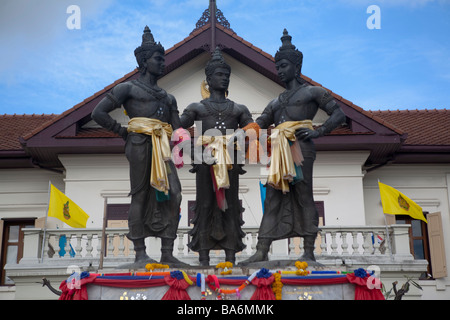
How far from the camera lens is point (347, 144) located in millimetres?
17547

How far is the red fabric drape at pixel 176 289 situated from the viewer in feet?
20.8

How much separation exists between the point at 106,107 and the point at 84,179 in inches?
408

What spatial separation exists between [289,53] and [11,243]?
12821 millimetres

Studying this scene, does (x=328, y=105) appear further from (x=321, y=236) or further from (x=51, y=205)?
(x=51, y=205)

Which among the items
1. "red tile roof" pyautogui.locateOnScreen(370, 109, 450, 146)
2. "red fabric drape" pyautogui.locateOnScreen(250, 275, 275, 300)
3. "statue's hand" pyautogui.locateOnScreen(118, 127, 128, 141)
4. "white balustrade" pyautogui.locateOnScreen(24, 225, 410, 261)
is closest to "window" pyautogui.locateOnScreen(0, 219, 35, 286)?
"white balustrade" pyautogui.locateOnScreen(24, 225, 410, 261)

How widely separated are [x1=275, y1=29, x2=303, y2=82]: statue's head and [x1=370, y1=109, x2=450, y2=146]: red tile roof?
10805mm

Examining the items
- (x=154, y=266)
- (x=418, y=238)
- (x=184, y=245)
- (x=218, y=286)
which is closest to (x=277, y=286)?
(x=218, y=286)

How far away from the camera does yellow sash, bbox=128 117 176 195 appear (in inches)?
306

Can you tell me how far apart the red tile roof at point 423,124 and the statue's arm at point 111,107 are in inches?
481

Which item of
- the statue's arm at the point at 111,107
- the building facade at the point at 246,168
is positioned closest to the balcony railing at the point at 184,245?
the building facade at the point at 246,168

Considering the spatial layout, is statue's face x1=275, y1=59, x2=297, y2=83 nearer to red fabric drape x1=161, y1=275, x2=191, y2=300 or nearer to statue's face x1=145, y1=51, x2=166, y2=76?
statue's face x1=145, y1=51, x2=166, y2=76

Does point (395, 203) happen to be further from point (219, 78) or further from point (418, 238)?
point (219, 78)

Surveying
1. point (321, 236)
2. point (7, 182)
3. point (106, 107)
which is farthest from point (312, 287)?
point (7, 182)
